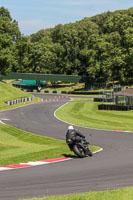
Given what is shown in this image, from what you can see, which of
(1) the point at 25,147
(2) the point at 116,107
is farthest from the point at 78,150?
(2) the point at 116,107

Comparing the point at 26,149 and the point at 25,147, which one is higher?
the point at 26,149

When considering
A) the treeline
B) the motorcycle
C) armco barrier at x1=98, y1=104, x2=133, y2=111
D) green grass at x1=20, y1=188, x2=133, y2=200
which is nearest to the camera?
green grass at x1=20, y1=188, x2=133, y2=200

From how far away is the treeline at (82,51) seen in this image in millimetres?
104688

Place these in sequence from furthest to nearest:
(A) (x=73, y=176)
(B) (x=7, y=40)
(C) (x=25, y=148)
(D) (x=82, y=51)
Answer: (D) (x=82, y=51) → (B) (x=7, y=40) → (C) (x=25, y=148) → (A) (x=73, y=176)

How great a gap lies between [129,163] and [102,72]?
9981cm

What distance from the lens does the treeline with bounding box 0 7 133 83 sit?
10469cm

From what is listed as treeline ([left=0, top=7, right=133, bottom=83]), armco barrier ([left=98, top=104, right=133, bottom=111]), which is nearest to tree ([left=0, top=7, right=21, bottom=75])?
treeline ([left=0, top=7, right=133, bottom=83])

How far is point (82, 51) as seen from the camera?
394 ft

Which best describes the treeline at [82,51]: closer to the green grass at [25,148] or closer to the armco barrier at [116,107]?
the armco barrier at [116,107]

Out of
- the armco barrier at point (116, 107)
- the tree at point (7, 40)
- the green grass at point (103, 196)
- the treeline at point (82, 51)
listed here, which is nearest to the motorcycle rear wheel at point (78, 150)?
the green grass at point (103, 196)

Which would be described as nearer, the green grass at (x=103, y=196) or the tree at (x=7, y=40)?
the green grass at (x=103, y=196)

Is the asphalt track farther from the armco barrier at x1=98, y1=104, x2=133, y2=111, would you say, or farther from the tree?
the tree

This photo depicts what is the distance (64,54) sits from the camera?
411ft

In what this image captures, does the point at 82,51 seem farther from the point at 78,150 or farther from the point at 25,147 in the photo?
the point at 78,150
